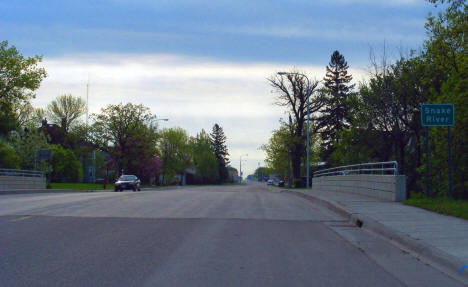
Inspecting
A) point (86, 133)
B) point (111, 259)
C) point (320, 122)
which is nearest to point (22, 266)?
point (111, 259)

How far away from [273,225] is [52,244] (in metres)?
5.13

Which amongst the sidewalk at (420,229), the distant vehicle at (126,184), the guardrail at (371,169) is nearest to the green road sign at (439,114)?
the guardrail at (371,169)

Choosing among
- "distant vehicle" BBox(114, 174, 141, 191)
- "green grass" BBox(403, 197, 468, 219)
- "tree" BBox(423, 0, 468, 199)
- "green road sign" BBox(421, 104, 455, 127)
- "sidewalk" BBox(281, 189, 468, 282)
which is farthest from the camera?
"distant vehicle" BBox(114, 174, 141, 191)

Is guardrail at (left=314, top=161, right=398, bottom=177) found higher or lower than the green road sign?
lower

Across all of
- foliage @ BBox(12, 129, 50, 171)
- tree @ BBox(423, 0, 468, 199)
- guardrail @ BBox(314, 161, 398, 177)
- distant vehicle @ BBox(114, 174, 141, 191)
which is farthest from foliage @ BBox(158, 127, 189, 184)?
tree @ BBox(423, 0, 468, 199)

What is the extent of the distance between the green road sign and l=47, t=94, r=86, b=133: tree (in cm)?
7444

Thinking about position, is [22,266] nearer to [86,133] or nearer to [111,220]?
[111,220]

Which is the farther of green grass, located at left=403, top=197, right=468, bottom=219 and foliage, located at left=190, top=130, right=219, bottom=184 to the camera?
foliage, located at left=190, top=130, right=219, bottom=184

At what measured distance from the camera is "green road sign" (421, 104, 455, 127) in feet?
49.4

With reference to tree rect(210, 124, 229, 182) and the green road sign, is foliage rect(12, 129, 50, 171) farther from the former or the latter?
tree rect(210, 124, 229, 182)

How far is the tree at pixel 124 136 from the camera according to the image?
68.8m

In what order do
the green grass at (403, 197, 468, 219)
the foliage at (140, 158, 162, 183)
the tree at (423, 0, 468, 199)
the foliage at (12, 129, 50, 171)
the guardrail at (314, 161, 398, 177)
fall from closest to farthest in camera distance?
the green grass at (403, 197, 468, 219) < the guardrail at (314, 161, 398, 177) < the tree at (423, 0, 468, 199) < the foliage at (12, 129, 50, 171) < the foliage at (140, 158, 162, 183)

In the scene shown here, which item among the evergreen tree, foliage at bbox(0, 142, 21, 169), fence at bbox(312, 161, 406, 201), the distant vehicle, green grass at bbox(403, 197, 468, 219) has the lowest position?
the distant vehicle

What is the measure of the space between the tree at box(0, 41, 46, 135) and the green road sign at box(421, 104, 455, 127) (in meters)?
41.1
